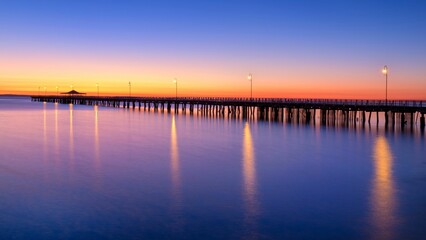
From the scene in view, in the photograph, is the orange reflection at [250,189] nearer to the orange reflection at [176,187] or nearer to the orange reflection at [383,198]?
the orange reflection at [176,187]

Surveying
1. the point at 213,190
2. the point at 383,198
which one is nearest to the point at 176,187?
the point at 213,190

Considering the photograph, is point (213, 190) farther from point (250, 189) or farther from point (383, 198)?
point (383, 198)

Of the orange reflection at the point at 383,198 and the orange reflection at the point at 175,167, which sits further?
the orange reflection at the point at 175,167

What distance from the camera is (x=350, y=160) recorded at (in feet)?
80.1

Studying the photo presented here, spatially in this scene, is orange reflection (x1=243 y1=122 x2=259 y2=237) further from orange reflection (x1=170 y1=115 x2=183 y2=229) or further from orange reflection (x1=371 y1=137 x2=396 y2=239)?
orange reflection (x1=371 y1=137 x2=396 y2=239)

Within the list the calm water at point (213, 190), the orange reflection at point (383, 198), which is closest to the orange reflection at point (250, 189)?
the calm water at point (213, 190)

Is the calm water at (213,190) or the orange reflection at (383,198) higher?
the calm water at (213,190)

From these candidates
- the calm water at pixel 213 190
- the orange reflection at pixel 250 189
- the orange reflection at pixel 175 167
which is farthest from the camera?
the orange reflection at pixel 175 167

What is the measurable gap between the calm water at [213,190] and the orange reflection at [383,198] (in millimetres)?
46

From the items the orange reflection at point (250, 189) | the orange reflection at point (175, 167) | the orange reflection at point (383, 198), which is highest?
the orange reflection at point (175, 167)

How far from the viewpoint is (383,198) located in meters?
15.4

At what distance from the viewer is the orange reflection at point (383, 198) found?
468 inches

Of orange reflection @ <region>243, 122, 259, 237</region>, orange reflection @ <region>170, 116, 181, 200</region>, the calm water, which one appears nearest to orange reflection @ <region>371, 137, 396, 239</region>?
the calm water

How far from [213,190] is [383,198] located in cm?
567
